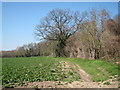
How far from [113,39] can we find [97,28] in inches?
282

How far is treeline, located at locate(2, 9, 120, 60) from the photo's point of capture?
16.0 metres

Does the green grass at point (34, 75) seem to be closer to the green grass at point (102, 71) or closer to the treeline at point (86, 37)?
the green grass at point (102, 71)

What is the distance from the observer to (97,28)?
21953mm

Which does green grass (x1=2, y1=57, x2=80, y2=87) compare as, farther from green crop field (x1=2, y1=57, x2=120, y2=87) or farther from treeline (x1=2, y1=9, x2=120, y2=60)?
treeline (x1=2, y1=9, x2=120, y2=60)

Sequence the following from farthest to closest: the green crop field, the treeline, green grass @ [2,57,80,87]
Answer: the treeline
the green crop field
green grass @ [2,57,80,87]

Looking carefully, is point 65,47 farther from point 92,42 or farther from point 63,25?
point 92,42

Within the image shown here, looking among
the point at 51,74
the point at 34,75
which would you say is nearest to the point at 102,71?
the point at 51,74

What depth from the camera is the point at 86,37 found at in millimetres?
24000

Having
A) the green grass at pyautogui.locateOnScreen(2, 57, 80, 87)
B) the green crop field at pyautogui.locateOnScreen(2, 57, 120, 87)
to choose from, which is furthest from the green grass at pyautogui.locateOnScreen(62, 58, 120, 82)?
the green grass at pyautogui.locateOnScreen(2, 57, 80, 87)

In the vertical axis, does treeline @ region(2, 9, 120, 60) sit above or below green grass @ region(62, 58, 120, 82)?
above

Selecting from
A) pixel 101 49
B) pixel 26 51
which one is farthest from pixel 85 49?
pixel 26 51

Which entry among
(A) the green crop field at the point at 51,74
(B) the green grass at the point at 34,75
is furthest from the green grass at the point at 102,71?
→ (B) the green grass at the point at 34,75

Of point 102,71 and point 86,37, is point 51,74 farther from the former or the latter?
point 86,37

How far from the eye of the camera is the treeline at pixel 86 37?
629 inches
